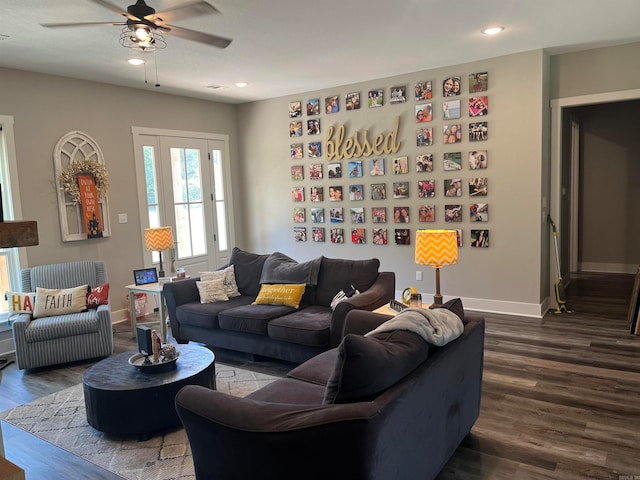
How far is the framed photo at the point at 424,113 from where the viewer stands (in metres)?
5.59

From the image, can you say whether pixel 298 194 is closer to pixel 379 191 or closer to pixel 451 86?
pixel 379 191

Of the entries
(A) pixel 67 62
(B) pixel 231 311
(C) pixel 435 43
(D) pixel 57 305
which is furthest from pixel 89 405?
(C) pixel 435 43

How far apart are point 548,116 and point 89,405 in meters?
5.10

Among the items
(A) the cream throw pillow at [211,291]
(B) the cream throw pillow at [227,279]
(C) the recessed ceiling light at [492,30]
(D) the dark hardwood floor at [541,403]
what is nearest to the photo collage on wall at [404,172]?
(C) the recessed ceiling light at [492,30]

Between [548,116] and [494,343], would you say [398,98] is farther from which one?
[494,343]

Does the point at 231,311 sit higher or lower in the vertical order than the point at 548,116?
lower

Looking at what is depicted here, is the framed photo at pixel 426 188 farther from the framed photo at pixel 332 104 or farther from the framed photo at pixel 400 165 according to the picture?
the framed photo at pixel 332 104

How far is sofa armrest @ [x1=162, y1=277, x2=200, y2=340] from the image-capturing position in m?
4.59

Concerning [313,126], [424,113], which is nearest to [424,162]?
[424,113]

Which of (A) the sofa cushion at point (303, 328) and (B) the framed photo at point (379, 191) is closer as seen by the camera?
(A) the sofa cushion at point (303, 328)

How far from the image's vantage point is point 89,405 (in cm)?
298

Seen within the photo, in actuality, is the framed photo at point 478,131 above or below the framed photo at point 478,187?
above

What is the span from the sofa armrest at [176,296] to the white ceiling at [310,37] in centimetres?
221

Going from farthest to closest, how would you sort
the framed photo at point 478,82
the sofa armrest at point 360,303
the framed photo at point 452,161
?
the framed photo at point 452,161 → the framed photo at point 478,82 → the sofa armrest at point 360,303
